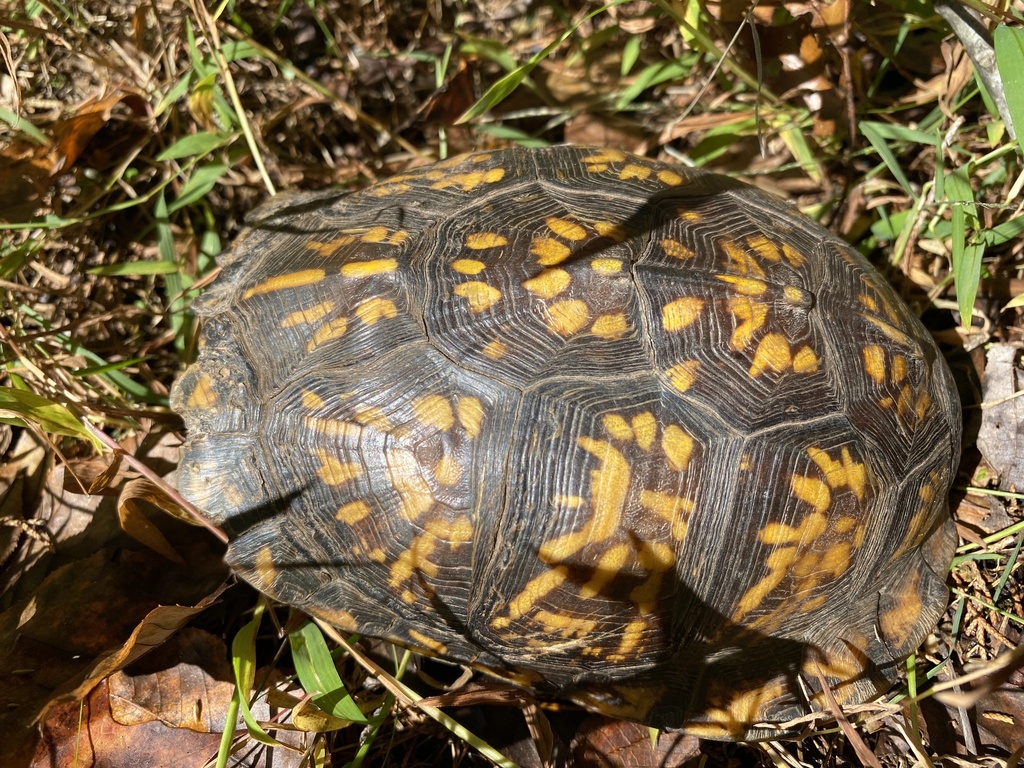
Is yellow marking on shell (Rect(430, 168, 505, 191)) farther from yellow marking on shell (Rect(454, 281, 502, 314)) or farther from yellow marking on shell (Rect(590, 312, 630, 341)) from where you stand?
yellow marking on shell (Rect(590, 312, 630, 341))

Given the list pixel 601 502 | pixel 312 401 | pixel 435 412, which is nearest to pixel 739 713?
pixel 601 502

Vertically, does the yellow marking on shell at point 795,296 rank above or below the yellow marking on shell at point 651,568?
above

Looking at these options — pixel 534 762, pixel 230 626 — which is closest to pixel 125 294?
pixel 230 626

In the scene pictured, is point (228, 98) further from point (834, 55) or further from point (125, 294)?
point (834, 55)

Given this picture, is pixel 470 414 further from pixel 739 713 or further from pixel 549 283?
pixel 739 713

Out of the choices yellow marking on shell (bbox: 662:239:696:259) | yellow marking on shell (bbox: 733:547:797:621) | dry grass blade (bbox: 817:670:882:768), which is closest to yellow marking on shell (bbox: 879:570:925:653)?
dry grass blade (bbox: 817:670:882:768)

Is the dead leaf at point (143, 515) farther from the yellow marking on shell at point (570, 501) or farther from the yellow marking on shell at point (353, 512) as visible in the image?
the yellow marking on shell at point (570, 501)

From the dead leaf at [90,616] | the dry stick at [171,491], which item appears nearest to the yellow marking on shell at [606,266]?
the dry stick at [171,491]
